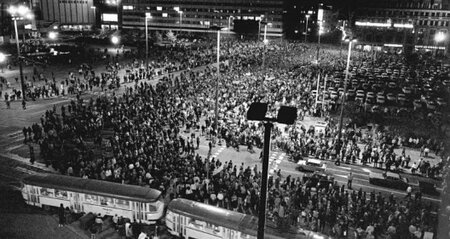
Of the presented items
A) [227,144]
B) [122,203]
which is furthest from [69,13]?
[122,203]

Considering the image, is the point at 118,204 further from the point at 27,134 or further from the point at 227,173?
the point at 27,134

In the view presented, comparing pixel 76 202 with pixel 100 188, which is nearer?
pixel 100 188

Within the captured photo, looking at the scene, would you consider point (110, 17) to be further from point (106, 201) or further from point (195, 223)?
point (195, 223)

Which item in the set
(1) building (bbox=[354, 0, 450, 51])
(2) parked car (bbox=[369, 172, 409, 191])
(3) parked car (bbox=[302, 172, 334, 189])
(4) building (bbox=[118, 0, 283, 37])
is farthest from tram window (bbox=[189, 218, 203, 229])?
(4) building (bbox=[118, 0, 283, 37])

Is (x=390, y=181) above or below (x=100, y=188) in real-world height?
below

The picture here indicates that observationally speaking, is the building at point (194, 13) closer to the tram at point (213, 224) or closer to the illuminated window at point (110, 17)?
the illuminated window at point (110, 17)

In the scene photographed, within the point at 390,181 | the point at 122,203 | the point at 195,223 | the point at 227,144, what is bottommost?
the point at 390,181

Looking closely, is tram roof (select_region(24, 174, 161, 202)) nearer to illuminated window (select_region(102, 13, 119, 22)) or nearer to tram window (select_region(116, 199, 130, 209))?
tram window (select_region(116, 199, 130, 209))
